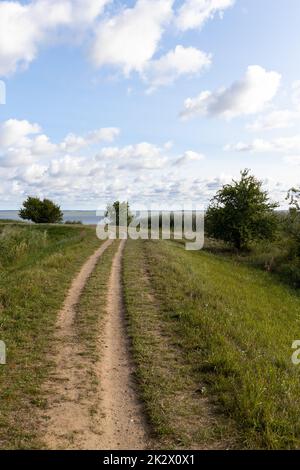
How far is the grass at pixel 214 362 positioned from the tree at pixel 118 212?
6833 cm

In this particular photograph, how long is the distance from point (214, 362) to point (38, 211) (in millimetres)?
76749

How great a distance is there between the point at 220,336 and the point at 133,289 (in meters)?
5.35

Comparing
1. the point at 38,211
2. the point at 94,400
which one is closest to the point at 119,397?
the point at 94,400

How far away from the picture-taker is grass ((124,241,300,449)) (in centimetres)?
571

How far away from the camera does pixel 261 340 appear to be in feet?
32.7

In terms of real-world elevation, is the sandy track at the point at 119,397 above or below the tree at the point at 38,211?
below

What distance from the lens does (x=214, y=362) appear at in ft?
25.2

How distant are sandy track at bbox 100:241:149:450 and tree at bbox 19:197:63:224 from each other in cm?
7309

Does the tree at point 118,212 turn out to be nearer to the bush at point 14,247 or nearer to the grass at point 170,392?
the bush at point 14,247

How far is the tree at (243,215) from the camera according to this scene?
117ft

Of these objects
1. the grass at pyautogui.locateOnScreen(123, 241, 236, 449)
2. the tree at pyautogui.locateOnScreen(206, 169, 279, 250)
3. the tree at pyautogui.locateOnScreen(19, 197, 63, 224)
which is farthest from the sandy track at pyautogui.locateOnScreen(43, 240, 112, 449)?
the tree at pyautogui.locateOnScreen(19, 197, 63, 224)

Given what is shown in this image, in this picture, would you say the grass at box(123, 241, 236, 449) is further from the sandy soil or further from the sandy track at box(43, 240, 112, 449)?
the sandy track at box(43, 240, 112, 449)

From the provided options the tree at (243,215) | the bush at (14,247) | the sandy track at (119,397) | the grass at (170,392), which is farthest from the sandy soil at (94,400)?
the tree at (243,215)
